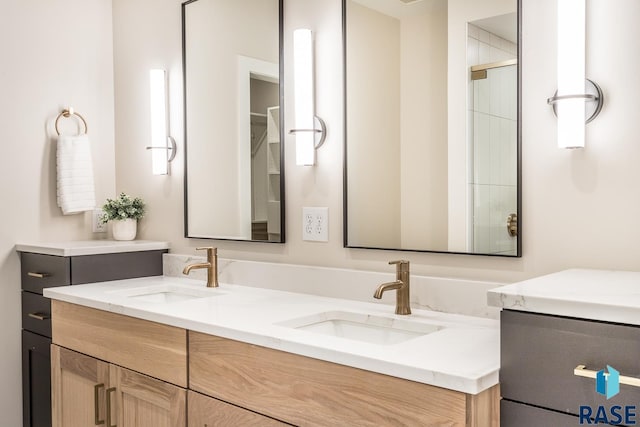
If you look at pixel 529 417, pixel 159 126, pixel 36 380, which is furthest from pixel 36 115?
pixel 529 417

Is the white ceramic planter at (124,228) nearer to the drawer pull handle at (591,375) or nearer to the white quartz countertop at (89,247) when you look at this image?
the white quartz countertop at (89,247)

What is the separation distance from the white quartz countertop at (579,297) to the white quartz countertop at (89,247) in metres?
1.63

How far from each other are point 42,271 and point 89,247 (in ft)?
0.74

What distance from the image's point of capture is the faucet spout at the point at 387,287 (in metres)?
1.51

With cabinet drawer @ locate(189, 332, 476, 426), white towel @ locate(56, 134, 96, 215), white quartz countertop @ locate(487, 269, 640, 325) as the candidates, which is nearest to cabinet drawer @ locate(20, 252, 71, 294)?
white towel @ locate(56, 134, 96, 215)

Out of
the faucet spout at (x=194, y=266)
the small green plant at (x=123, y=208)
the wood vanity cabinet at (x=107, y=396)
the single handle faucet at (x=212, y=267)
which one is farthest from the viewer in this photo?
the small green plant at (x=123, y=208)

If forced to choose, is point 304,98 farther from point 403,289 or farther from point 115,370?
point 115,370

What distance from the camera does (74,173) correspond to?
250 centimetres

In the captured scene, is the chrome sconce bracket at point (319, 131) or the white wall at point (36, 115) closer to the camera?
the chrome sconce bracket at point (319, 131)

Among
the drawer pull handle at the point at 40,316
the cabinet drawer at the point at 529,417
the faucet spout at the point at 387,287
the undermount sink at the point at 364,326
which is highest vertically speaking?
the faucet spout at the point at 387,287

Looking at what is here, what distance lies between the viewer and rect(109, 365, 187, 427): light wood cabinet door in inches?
62.5

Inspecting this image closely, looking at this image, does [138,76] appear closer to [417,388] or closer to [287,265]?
[287,265]

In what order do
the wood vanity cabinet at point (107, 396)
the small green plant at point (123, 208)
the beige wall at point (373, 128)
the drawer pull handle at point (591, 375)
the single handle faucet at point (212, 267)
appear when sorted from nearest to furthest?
1. the drawer pull handle at point (591, 375)
2. the wood vanity cabinet at point (107, 396)
3. the beige wall at point (373, 128)
4. the single handle faucet at point (212, 267)
5. the small green plant at point (123, 208)

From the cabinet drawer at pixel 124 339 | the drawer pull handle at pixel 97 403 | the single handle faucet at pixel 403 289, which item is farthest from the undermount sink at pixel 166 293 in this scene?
the single handle faucet at pixel 403 289
